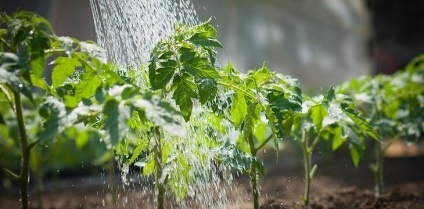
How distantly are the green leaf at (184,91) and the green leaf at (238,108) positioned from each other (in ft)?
0.59

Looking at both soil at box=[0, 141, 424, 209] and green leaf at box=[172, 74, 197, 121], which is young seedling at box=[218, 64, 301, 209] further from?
soil at box=[0, 141, 424, 209]

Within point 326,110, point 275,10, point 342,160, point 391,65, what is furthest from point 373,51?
point 326,110

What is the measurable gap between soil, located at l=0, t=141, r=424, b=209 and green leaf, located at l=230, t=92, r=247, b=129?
2.23ft

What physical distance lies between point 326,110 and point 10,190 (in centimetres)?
353

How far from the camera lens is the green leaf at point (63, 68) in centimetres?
128

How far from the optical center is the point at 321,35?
6.27 meters

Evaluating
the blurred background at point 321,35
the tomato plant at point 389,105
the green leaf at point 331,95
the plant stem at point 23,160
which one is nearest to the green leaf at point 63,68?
the plant stem at point 23,160

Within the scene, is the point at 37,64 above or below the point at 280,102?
above

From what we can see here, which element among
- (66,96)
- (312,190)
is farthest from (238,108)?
(312,190)

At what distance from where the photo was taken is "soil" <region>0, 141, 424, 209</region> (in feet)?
7.92

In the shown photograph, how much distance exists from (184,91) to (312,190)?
1887 millimetres

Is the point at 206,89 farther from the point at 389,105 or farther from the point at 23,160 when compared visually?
the point at 389,105

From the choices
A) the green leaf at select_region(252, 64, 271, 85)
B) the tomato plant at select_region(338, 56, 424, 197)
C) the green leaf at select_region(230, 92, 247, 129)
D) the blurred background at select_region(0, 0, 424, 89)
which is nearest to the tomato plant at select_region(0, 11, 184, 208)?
the green leaf at select_region(230, 92, 247, 129)

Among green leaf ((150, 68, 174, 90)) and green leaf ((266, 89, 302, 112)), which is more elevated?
green leaf ((150, 68, 174, 90))
